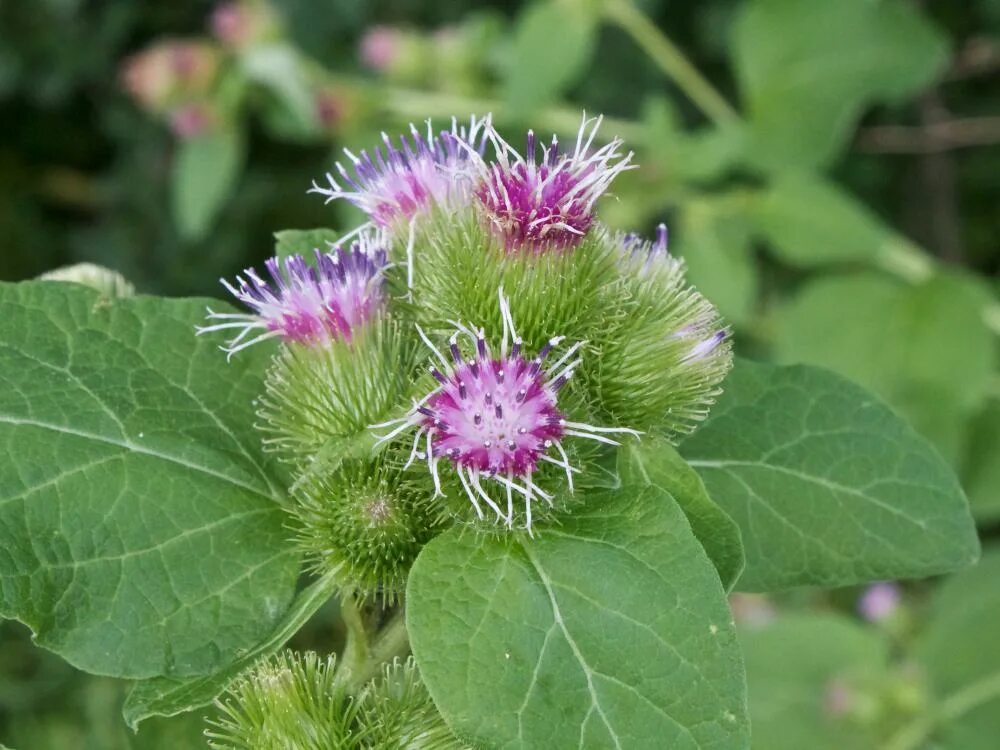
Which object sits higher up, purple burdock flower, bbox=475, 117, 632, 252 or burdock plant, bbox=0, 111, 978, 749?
purple burdock flower, bbox=475, 117, 632, 252

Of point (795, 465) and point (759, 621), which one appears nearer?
point (795, 465)

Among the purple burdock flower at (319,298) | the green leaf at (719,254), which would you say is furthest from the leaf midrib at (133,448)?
the green leaf at (719,254)

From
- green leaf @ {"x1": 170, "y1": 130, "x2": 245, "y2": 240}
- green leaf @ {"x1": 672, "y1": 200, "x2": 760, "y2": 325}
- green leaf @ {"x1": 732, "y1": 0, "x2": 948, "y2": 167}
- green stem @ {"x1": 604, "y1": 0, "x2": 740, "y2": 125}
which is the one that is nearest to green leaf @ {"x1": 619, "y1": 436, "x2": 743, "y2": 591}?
green leaf @ {"x1": 672, "y1": 200, "x2": 760, "y2": 325}

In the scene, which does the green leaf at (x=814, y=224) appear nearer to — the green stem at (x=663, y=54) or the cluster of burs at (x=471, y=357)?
the green stem at (x=663, y=54)

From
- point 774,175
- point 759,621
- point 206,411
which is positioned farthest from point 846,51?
point 206,411

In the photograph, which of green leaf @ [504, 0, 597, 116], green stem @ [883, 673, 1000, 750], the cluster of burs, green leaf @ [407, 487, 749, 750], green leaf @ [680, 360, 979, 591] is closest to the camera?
green leaf @ [407, 487, 749, 750]

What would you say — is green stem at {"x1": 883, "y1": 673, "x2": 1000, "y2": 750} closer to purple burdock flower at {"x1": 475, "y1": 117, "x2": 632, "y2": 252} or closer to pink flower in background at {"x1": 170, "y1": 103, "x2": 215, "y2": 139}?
purple burdock flower at {"x1": 475, "y1": 117, "x2": 632, "y2": 252}

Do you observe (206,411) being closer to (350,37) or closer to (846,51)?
(846,51)
